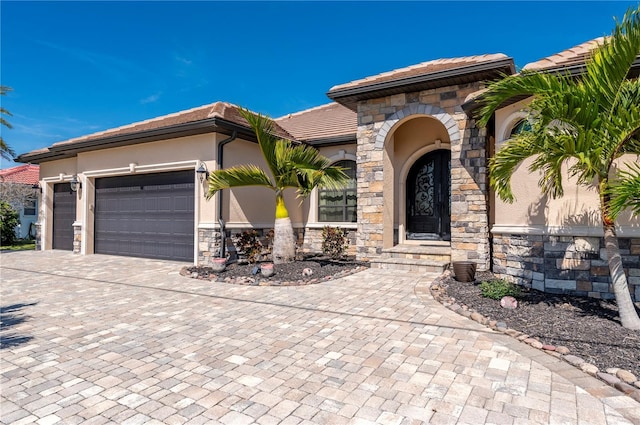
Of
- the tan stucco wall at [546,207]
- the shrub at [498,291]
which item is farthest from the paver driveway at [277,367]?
the tan stucco wall at [546,207]

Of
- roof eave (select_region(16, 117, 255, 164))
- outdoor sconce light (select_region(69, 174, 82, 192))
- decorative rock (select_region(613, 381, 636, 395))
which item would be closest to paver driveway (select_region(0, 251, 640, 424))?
decorative rock (select_region(613, 381, 636, 395))

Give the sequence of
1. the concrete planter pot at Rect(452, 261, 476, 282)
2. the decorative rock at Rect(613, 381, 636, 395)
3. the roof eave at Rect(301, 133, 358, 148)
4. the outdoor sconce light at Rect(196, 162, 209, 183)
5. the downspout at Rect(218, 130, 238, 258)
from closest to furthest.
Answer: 1. the decorative rock at Rect(613, 381, 636, 395)
2. the concrete planter pot at Rect(452, 261, 476, 282)
3. the outdoor sconce light at Rect(196, 162, 209, 183)
4. the downspout at Rect(218, 130, 238, 258)
5. the roof eave at Rect(301, 133, 358, 148)

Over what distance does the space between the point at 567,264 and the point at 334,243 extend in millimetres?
6011

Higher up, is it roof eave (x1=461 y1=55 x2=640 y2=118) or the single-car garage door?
roof eave (x1=461 y1=55 x2=640 y2=118)

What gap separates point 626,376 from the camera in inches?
117

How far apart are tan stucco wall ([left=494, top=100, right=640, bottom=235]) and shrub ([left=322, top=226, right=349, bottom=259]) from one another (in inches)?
188

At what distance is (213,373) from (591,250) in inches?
228

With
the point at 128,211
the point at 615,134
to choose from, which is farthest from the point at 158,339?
the point at 128,211

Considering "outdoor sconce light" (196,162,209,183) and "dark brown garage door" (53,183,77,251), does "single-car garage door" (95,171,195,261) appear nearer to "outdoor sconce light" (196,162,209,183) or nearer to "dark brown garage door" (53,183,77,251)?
"outdoor sconce light" (196,162,209,183)

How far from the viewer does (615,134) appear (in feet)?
12.4

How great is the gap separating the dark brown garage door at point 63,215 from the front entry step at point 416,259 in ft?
39.6

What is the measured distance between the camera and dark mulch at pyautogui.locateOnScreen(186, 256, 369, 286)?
24.0 ft

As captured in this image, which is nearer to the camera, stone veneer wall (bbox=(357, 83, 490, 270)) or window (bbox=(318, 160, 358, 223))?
stone veneer wall (bbox=(357, 83, 490, 270))

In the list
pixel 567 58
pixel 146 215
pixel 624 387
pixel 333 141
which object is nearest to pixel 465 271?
pixel 624 387
